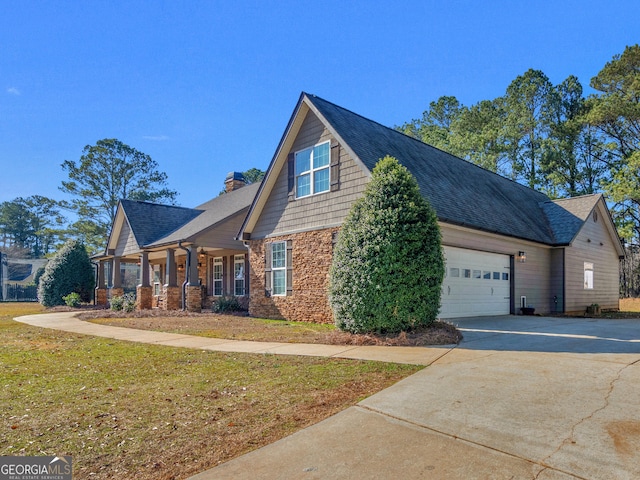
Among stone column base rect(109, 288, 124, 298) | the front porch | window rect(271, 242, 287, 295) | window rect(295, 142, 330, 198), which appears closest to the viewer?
window rect(295, 142, 330, 198)

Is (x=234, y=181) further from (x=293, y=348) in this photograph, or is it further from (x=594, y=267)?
(x=594, y=267)

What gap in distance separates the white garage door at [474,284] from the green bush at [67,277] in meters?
20.6

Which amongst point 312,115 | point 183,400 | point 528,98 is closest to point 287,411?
point 183,400

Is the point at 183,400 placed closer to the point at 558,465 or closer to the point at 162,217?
the point at 558,465

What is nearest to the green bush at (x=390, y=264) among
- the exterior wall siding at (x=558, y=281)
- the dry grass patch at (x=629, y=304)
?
the exterior wall siding at (x=558, y=281)

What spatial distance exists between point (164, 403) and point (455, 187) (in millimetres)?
12456

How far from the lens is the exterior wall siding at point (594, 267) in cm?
1730

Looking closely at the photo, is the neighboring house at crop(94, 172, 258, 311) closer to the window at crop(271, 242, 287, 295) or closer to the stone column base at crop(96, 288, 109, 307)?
the stone column base at crop(96, 288, 109, 307)

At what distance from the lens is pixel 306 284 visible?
43.3 feet

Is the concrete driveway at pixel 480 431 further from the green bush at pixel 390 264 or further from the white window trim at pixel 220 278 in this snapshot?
the white window trim at pixel 220 278

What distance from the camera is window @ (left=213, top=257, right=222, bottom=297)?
21.2 meters

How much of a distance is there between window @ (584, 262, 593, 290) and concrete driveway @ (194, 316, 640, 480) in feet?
47.2

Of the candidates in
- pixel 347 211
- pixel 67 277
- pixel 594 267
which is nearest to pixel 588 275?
pixel 594 267

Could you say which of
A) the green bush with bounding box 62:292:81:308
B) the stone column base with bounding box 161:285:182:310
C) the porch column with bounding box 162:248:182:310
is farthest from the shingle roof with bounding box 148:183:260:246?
the green bush with bounding box 62:292:81:308
